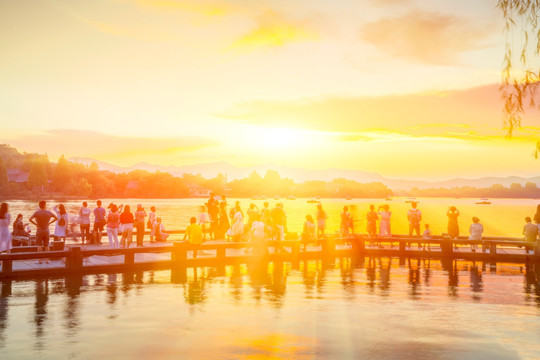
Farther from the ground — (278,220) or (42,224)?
(42,224)

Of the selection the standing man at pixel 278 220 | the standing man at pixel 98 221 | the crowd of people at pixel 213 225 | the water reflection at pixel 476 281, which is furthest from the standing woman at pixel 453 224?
the standing man at pixel 98 221

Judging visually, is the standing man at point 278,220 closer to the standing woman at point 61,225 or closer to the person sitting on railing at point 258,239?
the person sitting on railing at point 258,239

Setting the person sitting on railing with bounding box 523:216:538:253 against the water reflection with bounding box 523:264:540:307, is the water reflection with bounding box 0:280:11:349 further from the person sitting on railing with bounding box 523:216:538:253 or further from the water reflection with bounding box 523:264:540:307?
the person sitting on railing with bounding box 523:216:538:253

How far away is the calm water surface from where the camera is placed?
11.6 m

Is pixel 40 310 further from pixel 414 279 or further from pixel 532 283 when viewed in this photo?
pixel 532 283

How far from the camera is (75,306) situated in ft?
52.7

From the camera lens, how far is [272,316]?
15.1m

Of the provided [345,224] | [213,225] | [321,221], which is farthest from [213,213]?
[345,224]

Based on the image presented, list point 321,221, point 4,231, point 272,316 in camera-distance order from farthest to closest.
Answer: point 321,221 < point 4,231 < point 272,316

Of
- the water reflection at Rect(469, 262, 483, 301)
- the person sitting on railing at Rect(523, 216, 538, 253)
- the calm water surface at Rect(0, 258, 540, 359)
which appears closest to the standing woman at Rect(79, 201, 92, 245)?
the calm water surface at Rect(0, 258, 540, 359)

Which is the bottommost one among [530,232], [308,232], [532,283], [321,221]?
[532,283]

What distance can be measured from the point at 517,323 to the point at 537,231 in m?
17.0

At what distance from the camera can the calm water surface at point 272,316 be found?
11594 mm

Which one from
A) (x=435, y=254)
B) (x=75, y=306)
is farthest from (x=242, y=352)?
(x=435, y=254)
